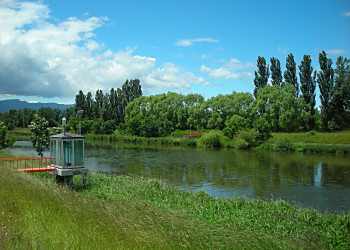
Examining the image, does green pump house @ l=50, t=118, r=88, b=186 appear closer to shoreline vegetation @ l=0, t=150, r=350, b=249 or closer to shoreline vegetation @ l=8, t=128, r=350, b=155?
shoreline vegetation @ l=0, t=150, r=350, b=249

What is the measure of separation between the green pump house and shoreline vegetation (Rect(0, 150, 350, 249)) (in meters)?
4.59

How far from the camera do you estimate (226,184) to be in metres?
22.0

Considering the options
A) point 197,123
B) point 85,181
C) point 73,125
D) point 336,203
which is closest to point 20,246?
point 85,181

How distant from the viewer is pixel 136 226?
6691 millimetres

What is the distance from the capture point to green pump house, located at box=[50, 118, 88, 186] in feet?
53.7

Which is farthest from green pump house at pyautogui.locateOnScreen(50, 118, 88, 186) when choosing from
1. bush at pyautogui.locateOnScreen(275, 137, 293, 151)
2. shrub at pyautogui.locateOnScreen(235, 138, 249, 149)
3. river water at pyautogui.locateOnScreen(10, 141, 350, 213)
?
shrub at pyautogui.locateOnScreen(235, 138, 249, 149)

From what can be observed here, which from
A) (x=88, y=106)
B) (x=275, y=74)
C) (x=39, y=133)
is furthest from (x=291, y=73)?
(x=88, y=106)

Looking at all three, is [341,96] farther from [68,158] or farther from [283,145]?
[68,158]

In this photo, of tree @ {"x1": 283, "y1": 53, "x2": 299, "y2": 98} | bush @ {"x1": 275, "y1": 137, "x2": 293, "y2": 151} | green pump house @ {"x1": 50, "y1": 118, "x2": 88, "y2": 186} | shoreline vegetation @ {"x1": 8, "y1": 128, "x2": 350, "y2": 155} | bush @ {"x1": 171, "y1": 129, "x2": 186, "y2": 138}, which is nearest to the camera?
green pump house @ {"x1": 50, "y1": 118, "x2": 88, "y2": 186}

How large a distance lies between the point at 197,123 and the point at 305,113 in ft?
80.7

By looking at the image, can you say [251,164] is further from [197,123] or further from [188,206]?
[197,123]

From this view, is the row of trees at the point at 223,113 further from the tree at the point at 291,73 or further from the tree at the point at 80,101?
the tree at the point at 80,101

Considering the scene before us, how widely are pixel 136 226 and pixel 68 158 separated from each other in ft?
36.3

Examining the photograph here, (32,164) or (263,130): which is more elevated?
(263,130)
